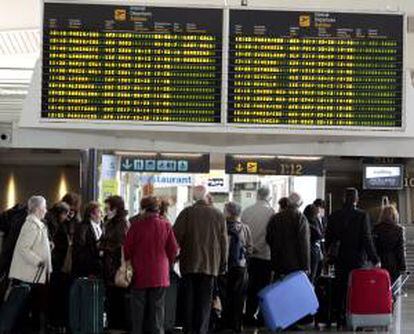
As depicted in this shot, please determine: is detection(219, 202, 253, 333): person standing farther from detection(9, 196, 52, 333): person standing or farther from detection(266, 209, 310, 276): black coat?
detection(9, 196, 52, 333): person standing

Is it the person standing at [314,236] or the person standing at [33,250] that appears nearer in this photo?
the person standing at [33,250]

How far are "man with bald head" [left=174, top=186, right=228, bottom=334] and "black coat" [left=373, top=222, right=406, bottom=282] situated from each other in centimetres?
278

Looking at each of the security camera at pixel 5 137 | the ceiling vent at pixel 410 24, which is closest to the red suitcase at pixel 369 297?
the security camera at pixel 5 137

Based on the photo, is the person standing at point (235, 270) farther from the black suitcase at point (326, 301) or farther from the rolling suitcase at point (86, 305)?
the rolling suitcase at point (86, 305)

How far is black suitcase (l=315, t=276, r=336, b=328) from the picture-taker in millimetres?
10391

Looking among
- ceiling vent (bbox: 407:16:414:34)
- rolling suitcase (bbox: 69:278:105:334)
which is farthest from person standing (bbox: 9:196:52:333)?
ceiling vent (bbox: 407:16:414:34)

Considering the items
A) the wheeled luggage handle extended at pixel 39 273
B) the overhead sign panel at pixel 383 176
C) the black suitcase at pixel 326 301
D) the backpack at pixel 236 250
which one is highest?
the overhead sign panel at pixel 383 176

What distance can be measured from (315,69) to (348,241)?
7.36 ft

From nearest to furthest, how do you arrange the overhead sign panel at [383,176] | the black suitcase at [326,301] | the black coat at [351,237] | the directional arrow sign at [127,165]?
the black coat at [351,237] → the black suitcase at [326,301] → the directional arrow sign at [127,165] → the overhead sign panel at [383,176]

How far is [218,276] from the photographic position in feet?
31.1

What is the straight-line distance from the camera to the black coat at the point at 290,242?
953cm

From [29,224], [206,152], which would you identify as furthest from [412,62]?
[29,224]

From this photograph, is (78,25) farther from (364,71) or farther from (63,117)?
(364,71)

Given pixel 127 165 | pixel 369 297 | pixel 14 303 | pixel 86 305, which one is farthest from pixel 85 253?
pixel 369 297
